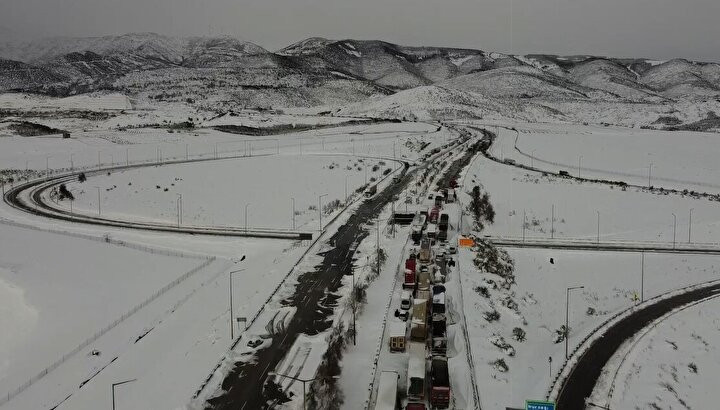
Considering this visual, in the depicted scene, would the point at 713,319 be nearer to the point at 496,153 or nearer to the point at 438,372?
the point at 438,372

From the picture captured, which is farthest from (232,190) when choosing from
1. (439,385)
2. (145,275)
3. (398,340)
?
(439,385)

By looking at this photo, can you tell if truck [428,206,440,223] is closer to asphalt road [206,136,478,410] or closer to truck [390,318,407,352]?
asphalt road [206,136,478,410]

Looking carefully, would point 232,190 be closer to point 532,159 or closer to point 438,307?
point 438,307

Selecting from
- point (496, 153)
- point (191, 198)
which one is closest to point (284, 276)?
point (191, 198)

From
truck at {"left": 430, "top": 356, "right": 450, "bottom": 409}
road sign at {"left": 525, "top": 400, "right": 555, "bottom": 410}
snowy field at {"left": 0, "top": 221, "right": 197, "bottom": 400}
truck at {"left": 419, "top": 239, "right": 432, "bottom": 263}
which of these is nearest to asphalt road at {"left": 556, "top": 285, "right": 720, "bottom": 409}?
road sign at {"left": 525, "top": 400, "right": 555, "bottom": 410}

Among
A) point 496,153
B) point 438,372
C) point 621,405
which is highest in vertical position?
point 496,153
